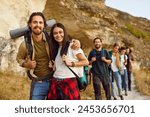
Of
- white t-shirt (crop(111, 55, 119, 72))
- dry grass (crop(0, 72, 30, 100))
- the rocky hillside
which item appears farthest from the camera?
the rocky hillside

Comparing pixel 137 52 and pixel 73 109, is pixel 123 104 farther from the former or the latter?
pixel 137 52

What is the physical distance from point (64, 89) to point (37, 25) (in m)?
0.59

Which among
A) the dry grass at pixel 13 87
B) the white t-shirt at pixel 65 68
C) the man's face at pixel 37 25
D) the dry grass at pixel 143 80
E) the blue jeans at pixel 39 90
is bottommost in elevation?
the dry grass at pixel 143 80

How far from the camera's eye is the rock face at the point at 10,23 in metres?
6.51

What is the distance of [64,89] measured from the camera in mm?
3773

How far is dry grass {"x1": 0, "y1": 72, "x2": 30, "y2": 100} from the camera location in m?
5.77

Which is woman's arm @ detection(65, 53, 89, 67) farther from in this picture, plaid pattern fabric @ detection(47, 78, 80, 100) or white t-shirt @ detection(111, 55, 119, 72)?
white t-shirt @ detection(111, 55, 119, 72)

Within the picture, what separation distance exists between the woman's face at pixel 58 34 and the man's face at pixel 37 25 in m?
0.12

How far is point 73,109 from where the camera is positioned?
13.9 ft

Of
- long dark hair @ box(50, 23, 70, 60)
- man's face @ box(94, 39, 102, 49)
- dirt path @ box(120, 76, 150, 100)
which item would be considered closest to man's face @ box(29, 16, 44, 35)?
long dark hair @ box(50, 23, 70, 60)

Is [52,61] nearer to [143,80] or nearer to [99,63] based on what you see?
[99,63]

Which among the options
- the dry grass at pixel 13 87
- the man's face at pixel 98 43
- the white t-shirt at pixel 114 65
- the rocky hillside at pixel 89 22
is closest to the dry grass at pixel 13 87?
the dry grass at pixel 13 87

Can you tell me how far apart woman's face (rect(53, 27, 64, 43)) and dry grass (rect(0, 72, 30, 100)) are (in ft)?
6.96

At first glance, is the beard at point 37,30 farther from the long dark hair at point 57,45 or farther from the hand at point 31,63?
the hand at point 31,63
